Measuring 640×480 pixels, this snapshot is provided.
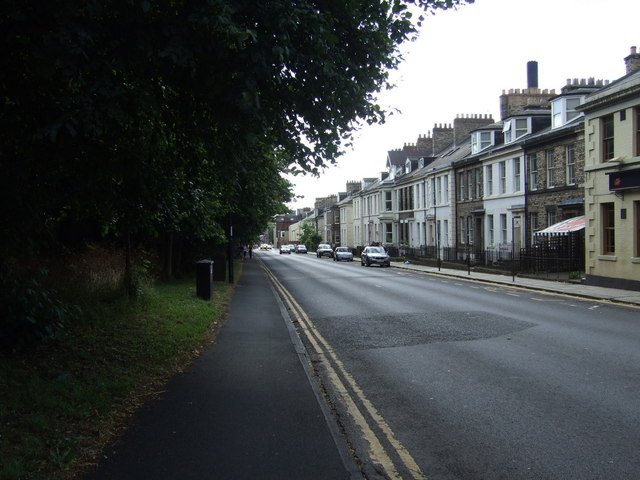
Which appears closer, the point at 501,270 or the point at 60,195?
the point at 60,195

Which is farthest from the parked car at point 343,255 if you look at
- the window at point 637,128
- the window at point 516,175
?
the window at point 637,128

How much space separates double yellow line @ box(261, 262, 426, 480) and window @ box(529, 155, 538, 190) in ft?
81.6

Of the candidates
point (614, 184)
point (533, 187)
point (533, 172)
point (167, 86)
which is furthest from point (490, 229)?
point (167, 86)

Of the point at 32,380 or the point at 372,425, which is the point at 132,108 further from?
the point at 372,425

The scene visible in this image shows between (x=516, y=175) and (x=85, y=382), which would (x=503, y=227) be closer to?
(x=516, y=175)

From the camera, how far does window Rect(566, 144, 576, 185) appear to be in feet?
91.2

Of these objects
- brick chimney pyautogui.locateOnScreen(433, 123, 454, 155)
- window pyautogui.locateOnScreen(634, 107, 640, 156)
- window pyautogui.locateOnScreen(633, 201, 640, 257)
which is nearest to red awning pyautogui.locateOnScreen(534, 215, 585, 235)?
window pyautogui.locateOnScreen(633, 201, 640, 257)

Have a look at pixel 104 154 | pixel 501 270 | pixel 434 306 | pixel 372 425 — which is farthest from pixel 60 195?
pixel 501 270

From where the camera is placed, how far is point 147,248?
69.9 feet

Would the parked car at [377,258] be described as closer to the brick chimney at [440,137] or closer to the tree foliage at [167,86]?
the brick chimney at [440,137]

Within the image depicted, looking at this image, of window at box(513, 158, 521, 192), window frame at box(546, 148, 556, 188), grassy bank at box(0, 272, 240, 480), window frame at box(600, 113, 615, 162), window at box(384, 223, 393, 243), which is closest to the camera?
grassy bank at box(0, 272, 240, 480)

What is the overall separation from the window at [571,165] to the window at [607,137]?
6.70m

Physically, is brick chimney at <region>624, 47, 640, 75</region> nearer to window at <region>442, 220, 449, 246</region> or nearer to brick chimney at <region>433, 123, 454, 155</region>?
window at <region>442, 220, 449, 246</region>

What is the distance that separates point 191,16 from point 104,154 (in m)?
2.96
